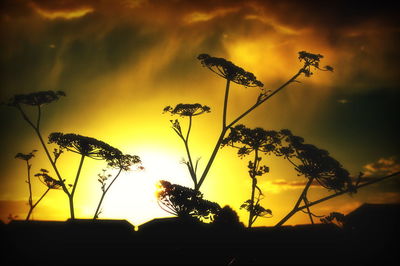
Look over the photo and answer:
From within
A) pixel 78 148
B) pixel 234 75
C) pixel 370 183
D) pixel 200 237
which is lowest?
pixel 200 237

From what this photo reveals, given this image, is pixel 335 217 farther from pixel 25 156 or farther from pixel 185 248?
pixel 25 156

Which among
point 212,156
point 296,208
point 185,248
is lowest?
point 185,248

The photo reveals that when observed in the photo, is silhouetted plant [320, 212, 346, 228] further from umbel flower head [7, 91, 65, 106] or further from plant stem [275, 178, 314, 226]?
umbel flower head [7, 91, 65, 106]

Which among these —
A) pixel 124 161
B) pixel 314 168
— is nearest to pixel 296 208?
pixel 314 168

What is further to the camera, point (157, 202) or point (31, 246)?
point (157, 202)

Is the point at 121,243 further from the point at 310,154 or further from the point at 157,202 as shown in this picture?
the point at 310,154

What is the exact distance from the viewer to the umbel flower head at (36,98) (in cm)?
2906

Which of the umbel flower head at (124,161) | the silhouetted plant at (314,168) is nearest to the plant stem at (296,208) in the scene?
the silhouetted plant at (314,168)

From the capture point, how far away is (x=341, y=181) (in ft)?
76.2

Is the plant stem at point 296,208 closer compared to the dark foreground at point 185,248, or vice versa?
the dark foreground at point 185,248

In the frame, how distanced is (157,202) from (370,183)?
15286mm

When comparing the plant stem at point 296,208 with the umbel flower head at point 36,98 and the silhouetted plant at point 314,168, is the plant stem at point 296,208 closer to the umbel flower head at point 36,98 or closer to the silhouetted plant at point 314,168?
the silhouetted plant at point 314,168

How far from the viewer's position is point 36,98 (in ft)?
95.9

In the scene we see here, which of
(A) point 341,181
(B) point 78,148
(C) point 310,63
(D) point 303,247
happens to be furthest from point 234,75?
(B) point 78,148
